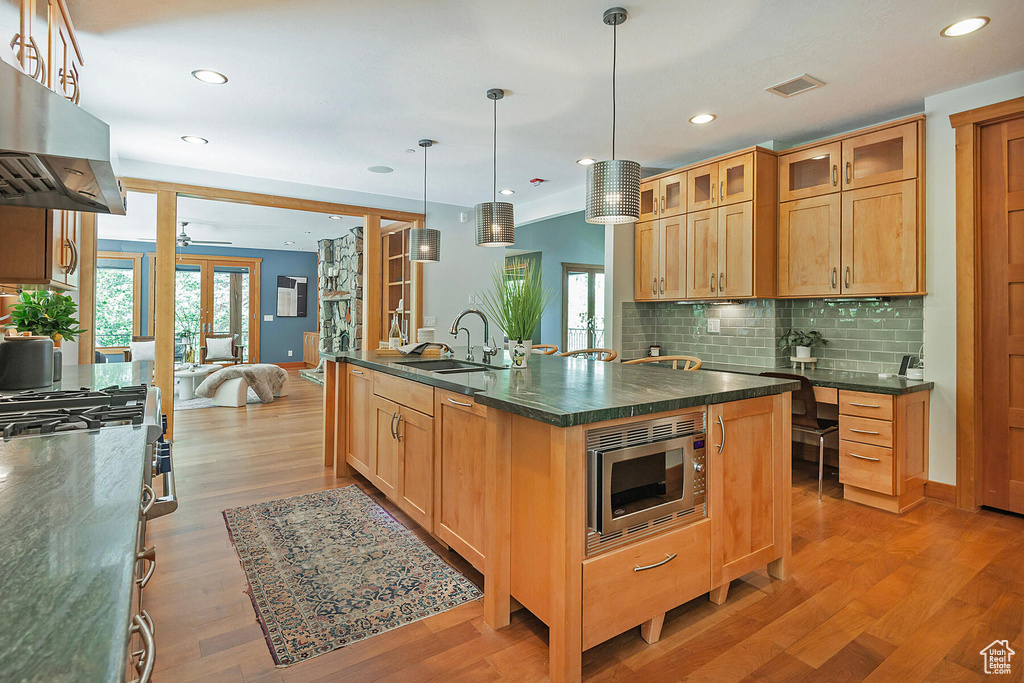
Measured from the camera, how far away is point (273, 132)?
3998 millimetres

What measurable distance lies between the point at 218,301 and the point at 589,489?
415 inches

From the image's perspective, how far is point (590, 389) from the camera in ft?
6.70

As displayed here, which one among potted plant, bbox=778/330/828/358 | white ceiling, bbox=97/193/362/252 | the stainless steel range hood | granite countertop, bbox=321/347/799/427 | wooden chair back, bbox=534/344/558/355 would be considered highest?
white ceiling, bbox=97/193/362/252

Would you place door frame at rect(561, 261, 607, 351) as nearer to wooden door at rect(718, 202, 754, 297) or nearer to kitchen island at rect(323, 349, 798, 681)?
wooden door at rect(718, 202, 754, 297)

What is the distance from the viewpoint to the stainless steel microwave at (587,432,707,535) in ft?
5.41

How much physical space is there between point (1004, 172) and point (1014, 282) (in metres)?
0.62

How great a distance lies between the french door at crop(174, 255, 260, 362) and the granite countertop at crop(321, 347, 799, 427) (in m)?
8.76

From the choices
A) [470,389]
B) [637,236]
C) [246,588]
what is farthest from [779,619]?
[637,236]

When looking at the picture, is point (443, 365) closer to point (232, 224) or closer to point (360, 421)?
point (360, 421)

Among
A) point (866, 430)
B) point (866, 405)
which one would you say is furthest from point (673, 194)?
point (866, 430)

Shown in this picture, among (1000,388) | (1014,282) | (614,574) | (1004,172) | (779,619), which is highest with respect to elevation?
(1004,172)

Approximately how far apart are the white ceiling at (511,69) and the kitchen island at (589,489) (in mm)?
1655

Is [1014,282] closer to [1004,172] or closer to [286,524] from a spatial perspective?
[1004,172]

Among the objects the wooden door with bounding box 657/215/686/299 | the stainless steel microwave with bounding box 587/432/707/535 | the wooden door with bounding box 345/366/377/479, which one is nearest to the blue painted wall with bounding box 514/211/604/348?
the wooden door with bounding box 657/215/686/299
